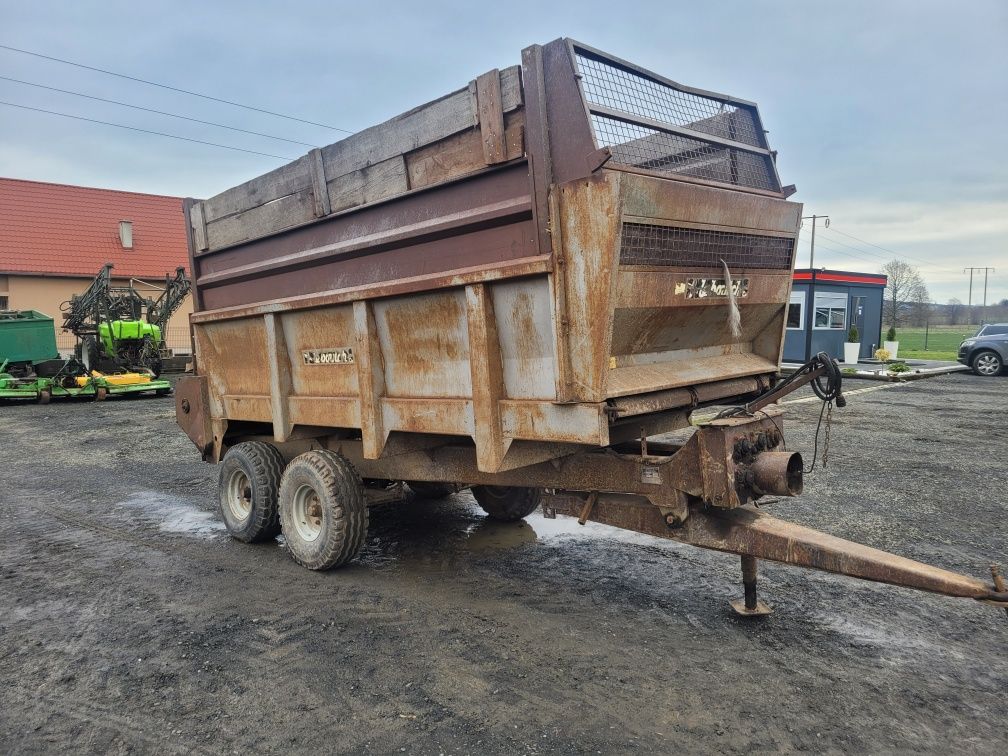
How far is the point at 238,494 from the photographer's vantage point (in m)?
5.87

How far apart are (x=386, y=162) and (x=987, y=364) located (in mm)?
22380

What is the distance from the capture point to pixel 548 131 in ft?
11.2

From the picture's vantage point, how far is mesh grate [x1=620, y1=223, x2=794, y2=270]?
341cm

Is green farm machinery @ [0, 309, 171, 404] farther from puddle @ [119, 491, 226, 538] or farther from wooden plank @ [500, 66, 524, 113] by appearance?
wooden plank @ [500, 66, 524, 113]

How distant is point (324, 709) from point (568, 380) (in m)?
1.86

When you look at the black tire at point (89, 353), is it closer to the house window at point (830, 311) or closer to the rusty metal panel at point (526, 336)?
the rusty metal panel at point (526, 336)

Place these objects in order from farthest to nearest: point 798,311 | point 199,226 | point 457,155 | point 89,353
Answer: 1. point 798,311
2. point 89,353
3. point 199,226
4. point 457,155

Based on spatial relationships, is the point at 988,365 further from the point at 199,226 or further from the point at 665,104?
the point at 199,226

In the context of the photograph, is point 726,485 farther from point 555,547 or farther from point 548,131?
point 555,547

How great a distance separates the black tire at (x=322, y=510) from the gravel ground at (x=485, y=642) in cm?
17

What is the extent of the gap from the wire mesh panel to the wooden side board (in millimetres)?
414

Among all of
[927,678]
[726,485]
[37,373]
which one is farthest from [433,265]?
[37,373]

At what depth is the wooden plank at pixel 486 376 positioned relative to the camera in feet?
12.2

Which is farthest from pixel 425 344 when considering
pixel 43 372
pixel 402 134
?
pixel 43 372
